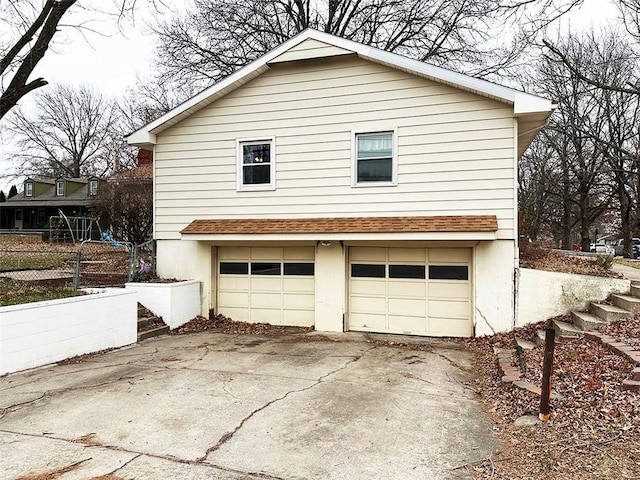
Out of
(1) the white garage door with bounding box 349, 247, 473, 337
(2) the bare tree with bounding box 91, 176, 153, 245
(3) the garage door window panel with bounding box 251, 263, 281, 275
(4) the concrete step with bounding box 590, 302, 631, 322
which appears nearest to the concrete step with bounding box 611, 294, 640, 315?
(4) the concrete step with bounding box 590, 302, 631, 322

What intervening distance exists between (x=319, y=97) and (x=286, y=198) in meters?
2.42

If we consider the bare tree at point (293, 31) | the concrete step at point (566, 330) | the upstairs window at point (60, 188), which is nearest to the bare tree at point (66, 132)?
the upstairs window at point (60, 188)

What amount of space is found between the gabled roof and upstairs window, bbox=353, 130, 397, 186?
1444mm

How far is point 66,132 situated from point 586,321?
153ft

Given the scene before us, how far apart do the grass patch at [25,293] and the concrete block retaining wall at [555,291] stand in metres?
8.63

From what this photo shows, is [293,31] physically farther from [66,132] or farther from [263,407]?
[66,132]

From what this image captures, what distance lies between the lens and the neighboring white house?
9.33 m

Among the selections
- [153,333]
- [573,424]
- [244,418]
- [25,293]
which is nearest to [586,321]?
[573,424]

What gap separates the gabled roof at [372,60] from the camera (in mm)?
8828

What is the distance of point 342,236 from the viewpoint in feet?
31.6

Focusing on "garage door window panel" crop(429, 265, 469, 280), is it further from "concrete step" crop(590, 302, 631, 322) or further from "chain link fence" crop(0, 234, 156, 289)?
"chain link fence" crop(0, 234, 156, 289)

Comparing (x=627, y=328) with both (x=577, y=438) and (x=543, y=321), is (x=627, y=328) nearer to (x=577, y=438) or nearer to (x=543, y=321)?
(x=543, y=321)

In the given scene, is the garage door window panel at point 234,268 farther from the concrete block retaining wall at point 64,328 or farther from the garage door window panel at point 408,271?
the garage door window panel at point 408,271

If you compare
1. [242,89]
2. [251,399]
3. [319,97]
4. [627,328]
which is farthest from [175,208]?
[627,328]
